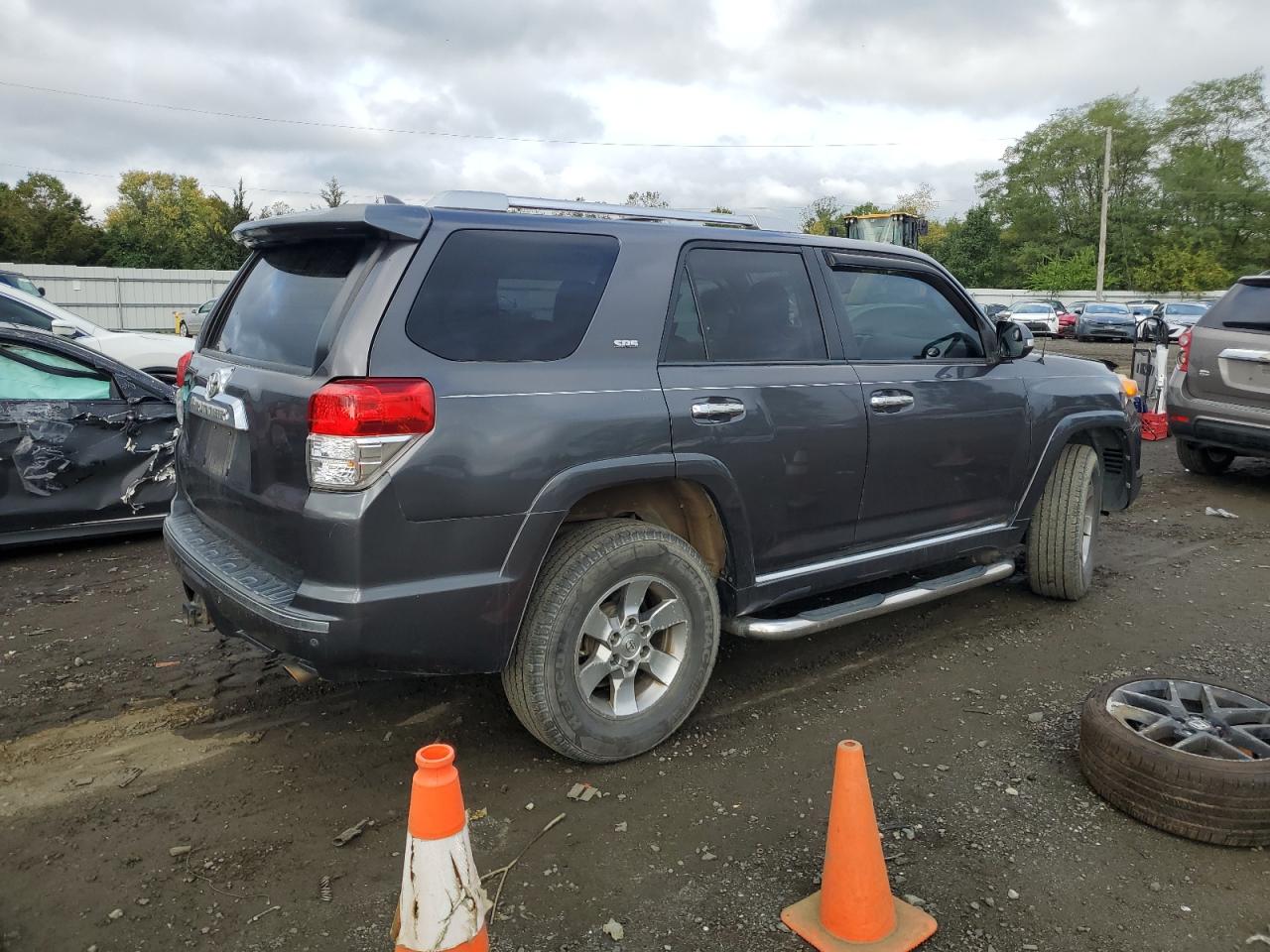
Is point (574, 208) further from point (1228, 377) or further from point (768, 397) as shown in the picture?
point (1228, 377)

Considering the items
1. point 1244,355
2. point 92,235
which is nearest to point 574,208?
point 1244,355

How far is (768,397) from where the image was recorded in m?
3.52

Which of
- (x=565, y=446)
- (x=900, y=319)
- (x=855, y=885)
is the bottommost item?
(x=855, y=885)

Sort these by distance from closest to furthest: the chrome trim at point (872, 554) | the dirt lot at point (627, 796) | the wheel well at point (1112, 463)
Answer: the dirt lot at point (627, 796) < the chrome trim at point (872, 554) < the wheel well at point (1112, 463)

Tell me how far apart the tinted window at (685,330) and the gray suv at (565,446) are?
11 millimetres

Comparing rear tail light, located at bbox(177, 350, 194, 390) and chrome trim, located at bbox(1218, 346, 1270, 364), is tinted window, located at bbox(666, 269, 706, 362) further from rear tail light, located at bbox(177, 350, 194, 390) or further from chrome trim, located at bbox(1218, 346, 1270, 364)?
chrome trim, located at bbox(1218, 346, 1270, 364)

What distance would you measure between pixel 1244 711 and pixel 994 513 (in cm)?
151

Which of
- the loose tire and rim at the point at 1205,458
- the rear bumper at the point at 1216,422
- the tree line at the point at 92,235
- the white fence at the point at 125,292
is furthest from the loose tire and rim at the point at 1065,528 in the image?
the tree line at the point at 92,235

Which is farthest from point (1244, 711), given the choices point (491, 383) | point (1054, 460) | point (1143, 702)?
point (491, 383)

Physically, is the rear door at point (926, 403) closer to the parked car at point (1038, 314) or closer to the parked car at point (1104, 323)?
the parked car at point (1104, 323)

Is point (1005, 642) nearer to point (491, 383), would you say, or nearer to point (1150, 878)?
point (1150, 878)

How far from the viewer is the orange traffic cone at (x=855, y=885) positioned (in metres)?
2.36

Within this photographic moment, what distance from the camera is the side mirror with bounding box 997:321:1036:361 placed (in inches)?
176

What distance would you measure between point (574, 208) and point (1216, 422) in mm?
6587
